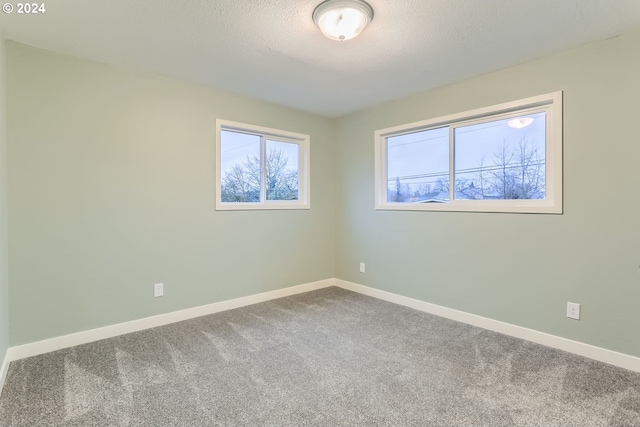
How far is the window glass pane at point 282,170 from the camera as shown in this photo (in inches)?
152

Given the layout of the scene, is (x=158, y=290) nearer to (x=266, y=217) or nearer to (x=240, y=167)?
(x=266, y=217)

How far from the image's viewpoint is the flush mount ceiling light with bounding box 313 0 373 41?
6.04 feet

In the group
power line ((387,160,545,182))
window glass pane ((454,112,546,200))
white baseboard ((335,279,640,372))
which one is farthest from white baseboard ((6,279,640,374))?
power line ((387,160,545,182))

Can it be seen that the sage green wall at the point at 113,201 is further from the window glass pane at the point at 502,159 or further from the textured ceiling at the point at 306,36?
the window glass pane at the point at 502,159

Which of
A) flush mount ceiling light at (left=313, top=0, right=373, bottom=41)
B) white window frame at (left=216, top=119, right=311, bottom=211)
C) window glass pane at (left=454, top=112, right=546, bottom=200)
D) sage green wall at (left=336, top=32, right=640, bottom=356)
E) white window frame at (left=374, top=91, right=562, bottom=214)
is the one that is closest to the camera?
flush mount ceiling light at (left=313, top=0, right=373, bottom=41)

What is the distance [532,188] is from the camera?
106 inches

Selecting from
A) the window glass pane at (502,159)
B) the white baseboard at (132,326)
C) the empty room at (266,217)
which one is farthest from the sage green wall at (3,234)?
the window glass pane at (502,159)

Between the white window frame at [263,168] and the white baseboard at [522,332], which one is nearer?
the white baseboard at [522,332]

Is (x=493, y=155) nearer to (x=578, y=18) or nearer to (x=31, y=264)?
(x=578, y=18)

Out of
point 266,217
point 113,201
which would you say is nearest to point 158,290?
point 113,201

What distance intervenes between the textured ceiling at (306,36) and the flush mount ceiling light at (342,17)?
0.21ft

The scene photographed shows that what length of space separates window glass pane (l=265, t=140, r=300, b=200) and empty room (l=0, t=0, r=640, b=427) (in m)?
0.24

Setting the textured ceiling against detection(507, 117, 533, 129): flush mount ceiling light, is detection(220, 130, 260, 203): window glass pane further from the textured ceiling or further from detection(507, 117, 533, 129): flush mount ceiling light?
detection(507, 117, 533, 129): flush mount ceiling light

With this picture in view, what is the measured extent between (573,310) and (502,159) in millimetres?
1365
